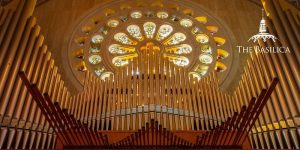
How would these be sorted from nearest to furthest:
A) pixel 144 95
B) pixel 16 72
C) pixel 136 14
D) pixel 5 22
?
pixel 16 72 → pixel 144 95 → pixel 5 22 → pixel 136 14

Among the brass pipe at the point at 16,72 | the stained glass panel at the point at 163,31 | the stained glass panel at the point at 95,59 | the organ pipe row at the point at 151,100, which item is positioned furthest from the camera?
the stained glass panel at the point at 163,31

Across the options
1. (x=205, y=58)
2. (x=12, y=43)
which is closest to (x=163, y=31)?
(x=205, y=58)

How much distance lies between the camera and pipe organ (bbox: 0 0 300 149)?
7871 millimetres

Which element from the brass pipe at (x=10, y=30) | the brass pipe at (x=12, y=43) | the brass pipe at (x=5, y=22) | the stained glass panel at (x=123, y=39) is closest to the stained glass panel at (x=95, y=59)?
the stained glass panel at (x=123, y=39)

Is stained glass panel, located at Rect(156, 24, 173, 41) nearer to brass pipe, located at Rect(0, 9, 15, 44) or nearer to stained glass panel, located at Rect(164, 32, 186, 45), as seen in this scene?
stained glass panel, located at Rect(164, 32, 186, 45)

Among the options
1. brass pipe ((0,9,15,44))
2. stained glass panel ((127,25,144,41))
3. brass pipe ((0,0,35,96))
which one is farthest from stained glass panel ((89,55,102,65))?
brass pipe ((0,9,15,44))

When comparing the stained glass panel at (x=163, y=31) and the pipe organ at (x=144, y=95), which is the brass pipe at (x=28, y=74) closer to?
the pipe organ at (x=144, y=95)

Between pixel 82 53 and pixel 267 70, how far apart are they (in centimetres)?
497

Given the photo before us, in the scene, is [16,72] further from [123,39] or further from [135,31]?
[135,31]

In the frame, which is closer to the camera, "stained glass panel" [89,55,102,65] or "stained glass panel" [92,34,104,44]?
"stained glass panel" [89,55,102,65]

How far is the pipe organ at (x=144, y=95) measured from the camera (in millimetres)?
7871

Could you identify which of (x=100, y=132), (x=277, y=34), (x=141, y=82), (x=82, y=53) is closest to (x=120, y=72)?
(x=141, y=82)

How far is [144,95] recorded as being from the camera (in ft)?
28.7

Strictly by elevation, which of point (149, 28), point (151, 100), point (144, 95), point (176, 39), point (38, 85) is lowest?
point (151, 100)
